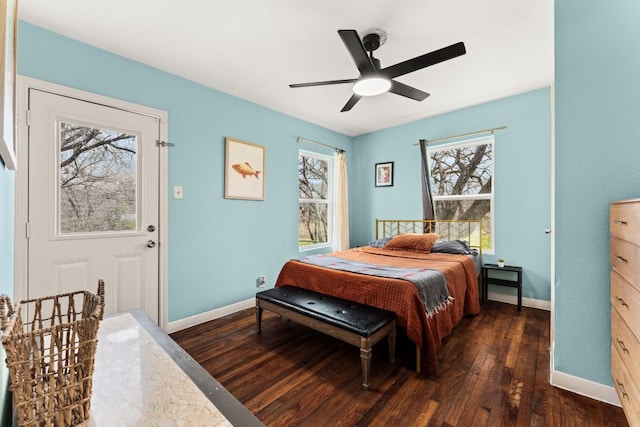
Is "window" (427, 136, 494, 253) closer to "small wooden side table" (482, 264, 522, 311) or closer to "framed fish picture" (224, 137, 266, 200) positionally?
"small wooden side table" (482, 264, 522, 311)

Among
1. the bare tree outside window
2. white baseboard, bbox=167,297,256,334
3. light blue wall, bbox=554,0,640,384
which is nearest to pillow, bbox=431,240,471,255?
light blue wall, bbox=554,0,640,384

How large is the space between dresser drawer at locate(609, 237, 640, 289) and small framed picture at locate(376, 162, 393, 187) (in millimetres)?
3039

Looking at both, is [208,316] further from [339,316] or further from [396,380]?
[396,380]

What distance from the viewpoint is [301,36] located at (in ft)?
7.18

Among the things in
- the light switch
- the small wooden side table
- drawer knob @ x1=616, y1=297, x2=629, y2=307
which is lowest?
the small wooden side table

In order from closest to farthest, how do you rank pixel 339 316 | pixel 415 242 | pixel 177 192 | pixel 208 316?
pixel 339 316
pixel 177 192
pixel 208 316
pixel 415 242

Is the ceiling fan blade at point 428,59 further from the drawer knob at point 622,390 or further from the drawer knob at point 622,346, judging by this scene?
the drawer knob at point 622,390

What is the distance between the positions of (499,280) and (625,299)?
2067 millimetres

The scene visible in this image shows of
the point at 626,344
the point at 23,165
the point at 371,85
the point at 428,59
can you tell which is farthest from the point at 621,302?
the point at 23,165

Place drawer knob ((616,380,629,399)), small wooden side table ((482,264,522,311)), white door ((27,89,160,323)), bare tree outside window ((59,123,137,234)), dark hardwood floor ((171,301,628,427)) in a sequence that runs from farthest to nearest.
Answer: small wooden side table ((482,264,522,311)), bare tree outside window ((59,123,137,234)), white door ((27,89,160,323)), dark hardwood floor ((171,301,628,427)), drawer knob ((616,380,629,399))

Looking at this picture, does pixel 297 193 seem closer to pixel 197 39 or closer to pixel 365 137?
pixel 365 137

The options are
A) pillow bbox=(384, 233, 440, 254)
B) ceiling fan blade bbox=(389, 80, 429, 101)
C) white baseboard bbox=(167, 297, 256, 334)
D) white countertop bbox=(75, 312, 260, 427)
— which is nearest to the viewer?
white countertop bbox=(75, 312, 260, 427)

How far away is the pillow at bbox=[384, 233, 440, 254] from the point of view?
343cm

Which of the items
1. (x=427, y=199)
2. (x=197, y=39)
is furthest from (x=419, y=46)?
(x=427, y=199)
